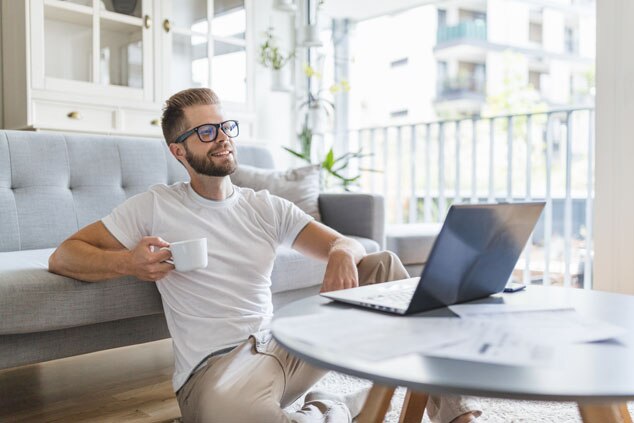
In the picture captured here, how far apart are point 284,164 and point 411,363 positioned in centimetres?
385

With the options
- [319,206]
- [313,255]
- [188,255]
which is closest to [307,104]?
[319,206]

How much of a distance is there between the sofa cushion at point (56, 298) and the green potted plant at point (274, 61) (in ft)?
8.31

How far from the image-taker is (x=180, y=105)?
1.60m

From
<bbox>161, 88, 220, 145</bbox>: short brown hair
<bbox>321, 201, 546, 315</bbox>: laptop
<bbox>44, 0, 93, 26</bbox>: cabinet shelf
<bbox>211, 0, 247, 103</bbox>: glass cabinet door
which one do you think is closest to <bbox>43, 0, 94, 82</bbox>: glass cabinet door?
<bbox>44, 0, 93, 26</bbox>: cabinet shelf

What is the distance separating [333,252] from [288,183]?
1346 mm

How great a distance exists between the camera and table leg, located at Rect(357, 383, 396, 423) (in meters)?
1.02

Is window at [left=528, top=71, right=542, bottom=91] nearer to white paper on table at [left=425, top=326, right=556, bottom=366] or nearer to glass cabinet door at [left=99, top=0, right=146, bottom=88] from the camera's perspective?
glass cabinet door at [left=99, top=0, right=146, bottom=88]

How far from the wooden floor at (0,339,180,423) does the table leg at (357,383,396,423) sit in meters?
0.81

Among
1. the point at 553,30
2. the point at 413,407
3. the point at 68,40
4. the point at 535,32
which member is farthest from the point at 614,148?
the point at 535,32

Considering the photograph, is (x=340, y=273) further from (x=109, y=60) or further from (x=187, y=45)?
(x=187, y=45)

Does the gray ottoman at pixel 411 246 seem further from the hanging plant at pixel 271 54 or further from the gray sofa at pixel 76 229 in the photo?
the hanging plant at pixel 271 54

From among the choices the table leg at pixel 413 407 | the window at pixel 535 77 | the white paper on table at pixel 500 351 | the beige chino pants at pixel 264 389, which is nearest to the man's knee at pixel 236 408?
the beige chino pants at pixel 264 389

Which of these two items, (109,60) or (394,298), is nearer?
(394,298)

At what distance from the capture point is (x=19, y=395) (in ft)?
6.16
